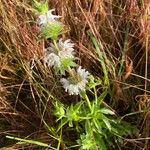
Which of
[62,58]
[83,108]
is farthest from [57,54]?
[83,108]

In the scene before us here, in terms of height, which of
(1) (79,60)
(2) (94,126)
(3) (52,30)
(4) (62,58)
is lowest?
(2) (94,126)

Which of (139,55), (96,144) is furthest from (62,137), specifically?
(139,55)

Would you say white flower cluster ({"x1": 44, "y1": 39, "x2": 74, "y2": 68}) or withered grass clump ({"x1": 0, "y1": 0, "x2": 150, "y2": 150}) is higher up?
white flower cluster ({"x1": 44, "y1": 39, "x2": 74, "y2": 68})

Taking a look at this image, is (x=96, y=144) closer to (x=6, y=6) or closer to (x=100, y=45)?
(x=100, y=45)

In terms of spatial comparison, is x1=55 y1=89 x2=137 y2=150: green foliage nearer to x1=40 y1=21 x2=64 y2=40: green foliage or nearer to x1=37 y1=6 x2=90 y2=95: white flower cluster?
x1=37 y1=6 x2=90 y2=95: white flower cluster

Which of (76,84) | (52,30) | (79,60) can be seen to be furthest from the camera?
(79,60)

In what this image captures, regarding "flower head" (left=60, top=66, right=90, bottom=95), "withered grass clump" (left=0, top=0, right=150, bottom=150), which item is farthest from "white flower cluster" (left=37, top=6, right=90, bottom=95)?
"withered grass clump" (left=0, top=0, right=150, bottom=150)

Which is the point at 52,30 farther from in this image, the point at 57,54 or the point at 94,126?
the point at 94,126
